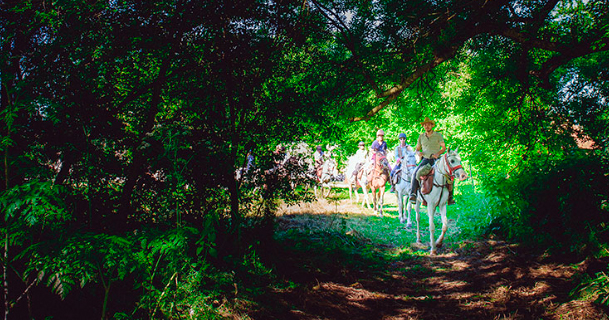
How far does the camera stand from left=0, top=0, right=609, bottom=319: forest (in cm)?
238

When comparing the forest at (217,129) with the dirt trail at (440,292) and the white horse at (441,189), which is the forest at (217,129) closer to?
the dirt trail at (440,292)

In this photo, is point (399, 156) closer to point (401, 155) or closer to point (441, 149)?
point (401, 155)

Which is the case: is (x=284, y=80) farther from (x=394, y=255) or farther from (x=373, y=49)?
(x=394, y=255)

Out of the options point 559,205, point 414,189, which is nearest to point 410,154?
point 414,189

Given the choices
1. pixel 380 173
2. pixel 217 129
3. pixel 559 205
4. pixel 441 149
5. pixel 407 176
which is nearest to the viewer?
pixel 217 129

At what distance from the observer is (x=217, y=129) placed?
3945mm

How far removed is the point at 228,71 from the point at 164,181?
1.56 meters

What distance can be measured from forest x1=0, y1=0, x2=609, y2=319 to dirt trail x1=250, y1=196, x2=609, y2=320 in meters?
0.19

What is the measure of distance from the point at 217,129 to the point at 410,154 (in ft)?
25.7

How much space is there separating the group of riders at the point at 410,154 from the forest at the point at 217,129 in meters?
1.28

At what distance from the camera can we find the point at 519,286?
466 centimetres

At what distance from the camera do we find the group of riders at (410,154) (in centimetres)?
788

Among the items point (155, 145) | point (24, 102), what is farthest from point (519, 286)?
point (24, 102)

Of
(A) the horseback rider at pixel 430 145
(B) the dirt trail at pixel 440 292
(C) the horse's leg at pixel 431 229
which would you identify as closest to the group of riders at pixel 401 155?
(A) the horseback rider at pixel 430 145
